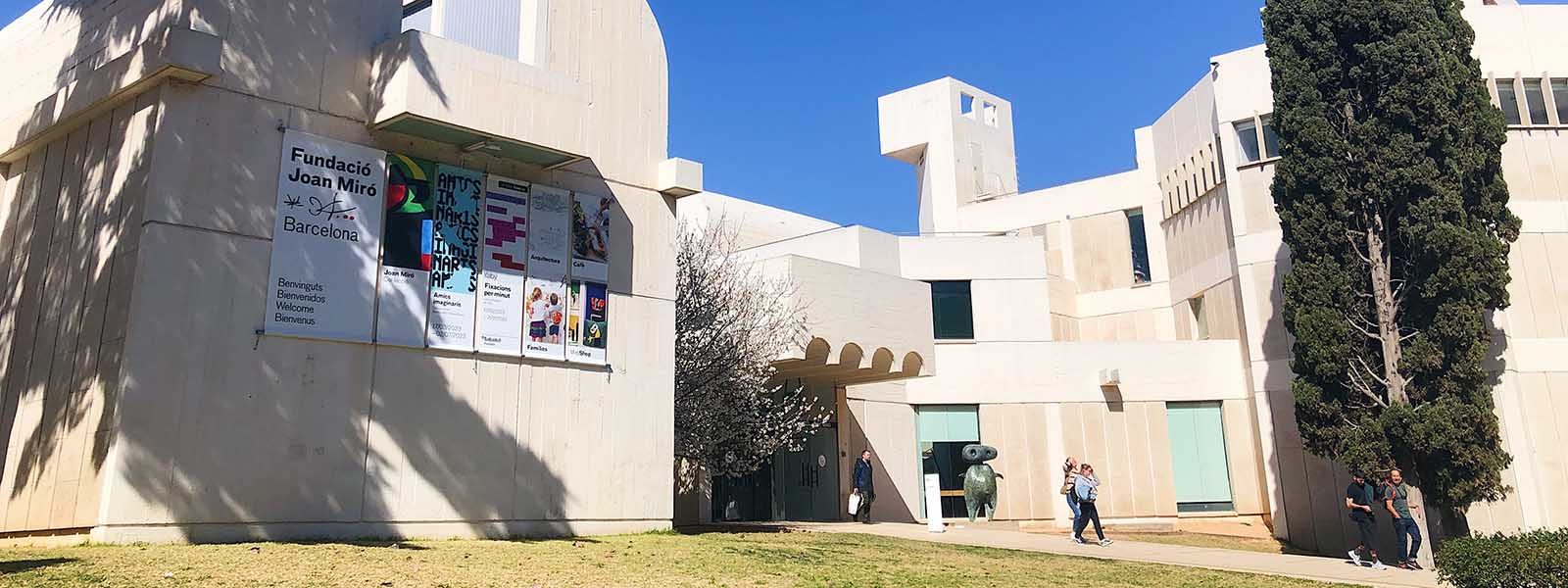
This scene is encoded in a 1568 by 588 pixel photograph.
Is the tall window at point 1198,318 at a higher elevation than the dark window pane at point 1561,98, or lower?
lower

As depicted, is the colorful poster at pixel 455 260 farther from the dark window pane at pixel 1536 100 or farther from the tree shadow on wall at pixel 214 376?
the dark window pane at pixel 1536 100

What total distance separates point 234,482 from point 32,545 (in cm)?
215

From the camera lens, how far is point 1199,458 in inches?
1117

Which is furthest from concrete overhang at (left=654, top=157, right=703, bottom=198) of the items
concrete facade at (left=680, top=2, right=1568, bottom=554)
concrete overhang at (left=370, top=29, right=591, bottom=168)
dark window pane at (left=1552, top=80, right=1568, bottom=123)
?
dark window pane at (left=1552, top=80, right=1568, bottom=123)

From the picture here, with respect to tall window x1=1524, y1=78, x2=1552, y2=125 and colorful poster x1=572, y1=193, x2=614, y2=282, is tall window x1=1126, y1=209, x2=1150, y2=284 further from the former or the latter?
colorful poster x1=572, y1=193, x2=614, y2=282

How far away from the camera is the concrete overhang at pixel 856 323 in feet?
71.6

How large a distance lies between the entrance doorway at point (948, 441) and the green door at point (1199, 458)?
5.40m

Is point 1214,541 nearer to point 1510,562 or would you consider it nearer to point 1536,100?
point 1536,100

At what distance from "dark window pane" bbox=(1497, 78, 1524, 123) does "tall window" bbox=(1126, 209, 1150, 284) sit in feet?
39.0

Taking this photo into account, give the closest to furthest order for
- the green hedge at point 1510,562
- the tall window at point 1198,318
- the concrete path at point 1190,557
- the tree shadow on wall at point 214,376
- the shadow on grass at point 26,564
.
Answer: the shadow on grass at point 26,564, the green hedge at point 1510,562, the tree shadow on wall at point 214,376, the concrete path at point 1190,557, the tall window at point 1198,318

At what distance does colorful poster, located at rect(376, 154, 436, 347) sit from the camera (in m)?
13.6


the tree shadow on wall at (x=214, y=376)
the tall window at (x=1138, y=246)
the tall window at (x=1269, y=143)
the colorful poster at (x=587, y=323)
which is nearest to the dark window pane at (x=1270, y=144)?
the tall window at (x=1269, y=143)

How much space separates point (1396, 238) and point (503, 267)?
16.7 metres

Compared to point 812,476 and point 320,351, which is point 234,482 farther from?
point 812,476
